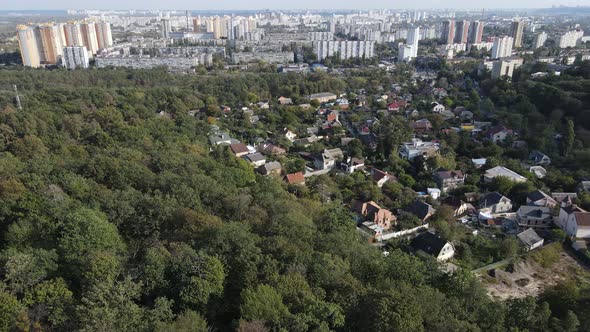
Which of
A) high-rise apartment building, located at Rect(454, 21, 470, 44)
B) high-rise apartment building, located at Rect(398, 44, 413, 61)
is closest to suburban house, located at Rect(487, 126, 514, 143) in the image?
high-rise apartment building, located at Rect(398, 44, 413, 61)

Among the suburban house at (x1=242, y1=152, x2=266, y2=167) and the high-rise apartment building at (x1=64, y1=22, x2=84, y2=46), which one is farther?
the high-rise apartment building at (x1=64, y1=22, x2=84, y2=46)

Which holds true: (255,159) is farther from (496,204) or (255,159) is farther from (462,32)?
(462,32)

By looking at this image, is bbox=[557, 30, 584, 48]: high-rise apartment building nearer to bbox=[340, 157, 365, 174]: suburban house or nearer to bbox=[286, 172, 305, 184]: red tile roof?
bbox=[340, 157, 365, 174]: suburban house

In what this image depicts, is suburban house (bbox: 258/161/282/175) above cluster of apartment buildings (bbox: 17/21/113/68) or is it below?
below

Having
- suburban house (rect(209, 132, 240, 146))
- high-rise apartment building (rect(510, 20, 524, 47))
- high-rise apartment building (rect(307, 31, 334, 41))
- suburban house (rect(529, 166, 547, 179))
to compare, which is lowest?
suburban house (rect(529, 166, 547, 179))

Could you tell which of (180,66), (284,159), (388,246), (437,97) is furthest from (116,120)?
(180,66)

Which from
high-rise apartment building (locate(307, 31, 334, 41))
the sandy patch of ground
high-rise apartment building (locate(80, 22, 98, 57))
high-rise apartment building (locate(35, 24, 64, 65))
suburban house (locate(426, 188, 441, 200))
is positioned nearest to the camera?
the sandy patch of ground

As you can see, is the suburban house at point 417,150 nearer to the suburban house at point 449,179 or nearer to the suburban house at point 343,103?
the suburban house at point 449,179

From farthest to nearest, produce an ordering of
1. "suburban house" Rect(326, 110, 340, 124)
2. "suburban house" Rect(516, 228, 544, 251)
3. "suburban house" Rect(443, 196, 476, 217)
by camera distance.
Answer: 1. "suburban house" Rect(326, 110, 340, 124)
2. "suburban house" Rect(443, 196, 476, 217)
3. "suburban house" Rect(516, 228, 544, 251)
